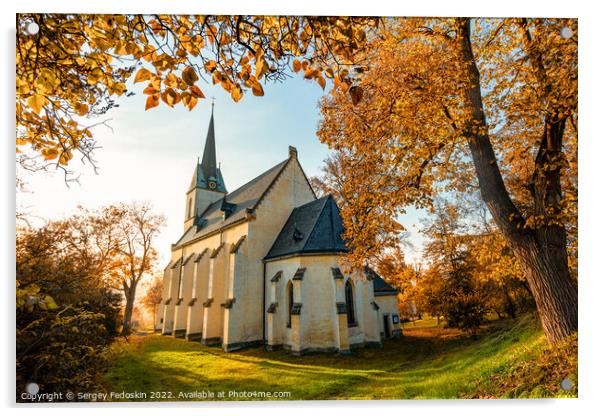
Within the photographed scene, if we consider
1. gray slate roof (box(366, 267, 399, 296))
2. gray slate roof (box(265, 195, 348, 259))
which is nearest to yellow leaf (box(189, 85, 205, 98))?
gray slate roof (box(265, 195, 348, 259))

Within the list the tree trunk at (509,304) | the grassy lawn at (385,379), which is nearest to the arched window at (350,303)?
the grassy lawn at (385,379)

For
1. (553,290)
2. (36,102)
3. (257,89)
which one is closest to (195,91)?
(257,89)

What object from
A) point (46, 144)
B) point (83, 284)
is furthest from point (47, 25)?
point (83, 284)

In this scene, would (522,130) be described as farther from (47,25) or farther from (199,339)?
(199,339)

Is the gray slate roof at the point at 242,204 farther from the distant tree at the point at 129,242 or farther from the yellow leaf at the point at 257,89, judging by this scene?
the yellow leaf at the point at 257,89

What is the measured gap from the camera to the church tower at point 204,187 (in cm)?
2206

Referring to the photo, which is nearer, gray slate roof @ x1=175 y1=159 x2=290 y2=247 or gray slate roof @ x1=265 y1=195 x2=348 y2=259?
gray slate roof @ x1=265 y1=195 x2=348 y2=259

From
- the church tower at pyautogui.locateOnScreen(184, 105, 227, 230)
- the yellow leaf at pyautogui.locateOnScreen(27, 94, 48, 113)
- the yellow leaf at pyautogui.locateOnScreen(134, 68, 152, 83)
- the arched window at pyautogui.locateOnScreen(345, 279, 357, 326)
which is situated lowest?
the arched window at pyautogui.locateOnScreen(345, 279, 357, 326)

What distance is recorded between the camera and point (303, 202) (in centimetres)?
1538

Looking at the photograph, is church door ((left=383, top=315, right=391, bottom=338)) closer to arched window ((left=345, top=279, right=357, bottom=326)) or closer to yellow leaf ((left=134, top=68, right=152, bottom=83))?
arched window ((left=345, top=279, right=357, bottom=326))

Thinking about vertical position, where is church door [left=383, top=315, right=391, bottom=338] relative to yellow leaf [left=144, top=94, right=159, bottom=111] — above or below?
A: below

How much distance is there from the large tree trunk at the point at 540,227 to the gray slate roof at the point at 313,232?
736cm

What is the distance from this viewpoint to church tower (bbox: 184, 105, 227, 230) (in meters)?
22.1
